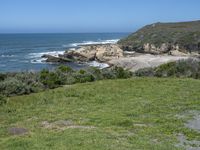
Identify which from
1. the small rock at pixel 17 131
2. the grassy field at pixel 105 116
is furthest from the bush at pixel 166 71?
the small rock at pixel 17 131

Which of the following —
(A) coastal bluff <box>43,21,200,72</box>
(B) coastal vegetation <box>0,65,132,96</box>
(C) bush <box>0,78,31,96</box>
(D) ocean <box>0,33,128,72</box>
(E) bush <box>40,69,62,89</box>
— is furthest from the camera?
(D) ocean <box>0,33,128,72</box>

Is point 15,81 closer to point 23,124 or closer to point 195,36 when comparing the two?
point 23,124

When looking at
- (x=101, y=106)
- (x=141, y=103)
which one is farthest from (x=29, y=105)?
(x=141, y=103)

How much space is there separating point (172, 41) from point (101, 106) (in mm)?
56624

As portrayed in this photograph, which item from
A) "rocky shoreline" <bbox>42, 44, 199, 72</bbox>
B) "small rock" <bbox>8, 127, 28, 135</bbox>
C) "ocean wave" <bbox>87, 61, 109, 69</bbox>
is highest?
"small rock" <bbox>8, 127, 28, 135</bbox>

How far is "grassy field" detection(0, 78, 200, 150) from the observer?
8.76 meters

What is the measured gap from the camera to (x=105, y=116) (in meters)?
11.4

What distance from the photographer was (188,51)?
2478 inches

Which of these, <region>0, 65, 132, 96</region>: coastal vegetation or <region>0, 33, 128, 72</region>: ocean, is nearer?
<region>0, 65, 132, 96</region>: coastal vegetation

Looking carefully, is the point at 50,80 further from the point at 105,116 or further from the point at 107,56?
the point at 107,56

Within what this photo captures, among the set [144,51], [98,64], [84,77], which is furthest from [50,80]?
[144,51]

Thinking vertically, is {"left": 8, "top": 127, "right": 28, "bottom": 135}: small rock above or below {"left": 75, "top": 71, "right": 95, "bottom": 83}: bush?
above

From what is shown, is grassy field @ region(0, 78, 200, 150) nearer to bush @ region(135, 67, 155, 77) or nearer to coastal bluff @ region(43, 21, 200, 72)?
bush @ region(135, 67, 155, 77)

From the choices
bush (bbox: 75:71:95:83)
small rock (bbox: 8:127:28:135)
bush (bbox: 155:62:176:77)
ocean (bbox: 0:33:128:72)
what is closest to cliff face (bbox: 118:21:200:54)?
ocean (bbox: 0:33:128:72)
